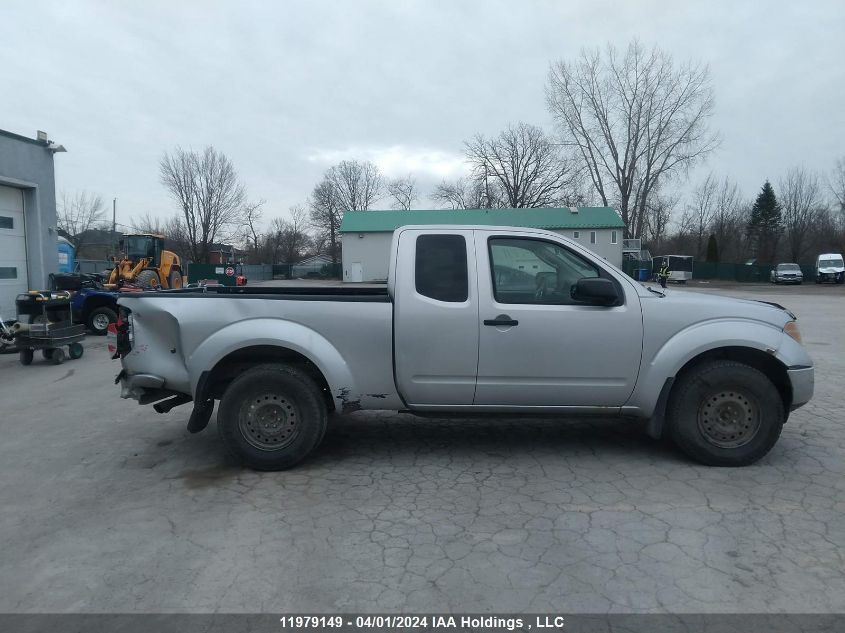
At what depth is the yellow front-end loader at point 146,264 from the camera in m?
20.3

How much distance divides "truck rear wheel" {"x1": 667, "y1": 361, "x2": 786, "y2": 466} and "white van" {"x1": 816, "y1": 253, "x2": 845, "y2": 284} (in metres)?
52.7

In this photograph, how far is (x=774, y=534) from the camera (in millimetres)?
3865

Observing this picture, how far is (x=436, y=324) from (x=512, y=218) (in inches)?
1824

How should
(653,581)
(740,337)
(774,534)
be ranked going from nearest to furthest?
(653,581), (774,534), (740,337)

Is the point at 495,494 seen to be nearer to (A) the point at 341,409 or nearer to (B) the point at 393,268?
(A) the point at 341,409

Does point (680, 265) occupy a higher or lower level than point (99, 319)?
higher

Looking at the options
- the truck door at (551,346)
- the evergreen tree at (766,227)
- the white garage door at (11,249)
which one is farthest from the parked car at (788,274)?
the truck door at (551,346)

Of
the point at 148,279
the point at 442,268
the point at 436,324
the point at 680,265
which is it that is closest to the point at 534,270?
the point at 442,268

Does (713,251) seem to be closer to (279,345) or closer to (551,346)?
(551,346)

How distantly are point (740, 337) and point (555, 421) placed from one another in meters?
2.20

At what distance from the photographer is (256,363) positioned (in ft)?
17.0

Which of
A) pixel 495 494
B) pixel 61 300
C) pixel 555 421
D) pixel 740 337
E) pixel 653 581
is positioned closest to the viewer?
pixel 653 581

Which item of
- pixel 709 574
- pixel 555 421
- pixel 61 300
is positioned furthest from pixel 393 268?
pixel 61 300

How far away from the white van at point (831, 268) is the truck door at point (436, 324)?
177ft
